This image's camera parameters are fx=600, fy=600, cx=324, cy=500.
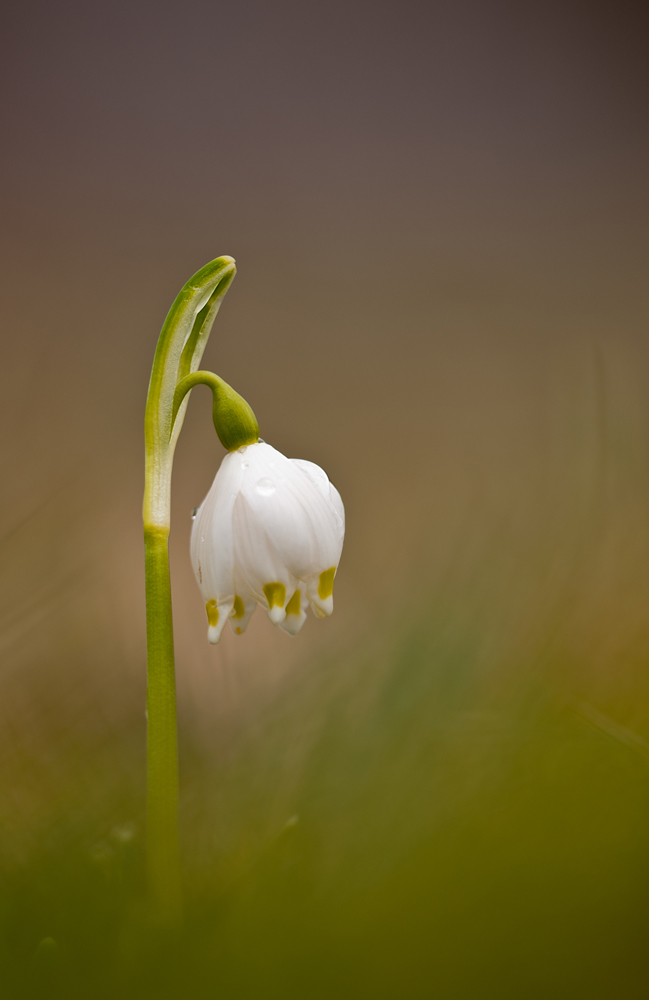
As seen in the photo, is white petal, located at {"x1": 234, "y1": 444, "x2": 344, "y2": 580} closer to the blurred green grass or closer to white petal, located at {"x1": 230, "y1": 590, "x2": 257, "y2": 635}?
white petal, located at {"x1": 230, "y1": 590, "x2": 257, "y2": 635}

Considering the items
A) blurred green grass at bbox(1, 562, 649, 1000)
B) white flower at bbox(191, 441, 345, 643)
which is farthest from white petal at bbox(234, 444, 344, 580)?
blurred green grass at bbox(1, 562, 649, 1000)

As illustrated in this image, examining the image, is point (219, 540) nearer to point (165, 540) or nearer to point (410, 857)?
point (165, 540)

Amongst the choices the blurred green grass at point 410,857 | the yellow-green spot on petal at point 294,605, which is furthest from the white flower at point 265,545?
the blurred green grass at point 410,857

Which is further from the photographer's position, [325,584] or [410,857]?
[325,584]

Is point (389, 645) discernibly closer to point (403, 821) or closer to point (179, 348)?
point (403, 821)

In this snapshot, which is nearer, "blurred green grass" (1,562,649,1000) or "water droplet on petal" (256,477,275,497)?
"blurred green grass" (1,562,649,1000)

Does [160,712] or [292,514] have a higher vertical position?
[292,514]

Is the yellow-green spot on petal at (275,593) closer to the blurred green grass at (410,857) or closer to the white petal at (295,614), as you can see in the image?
the white petal at (295,614)

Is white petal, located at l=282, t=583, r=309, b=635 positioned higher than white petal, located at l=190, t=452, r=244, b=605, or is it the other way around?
white petal, located at l=190, t=452, r=244, b=605

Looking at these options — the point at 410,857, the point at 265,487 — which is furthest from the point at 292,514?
the point at 410,857
